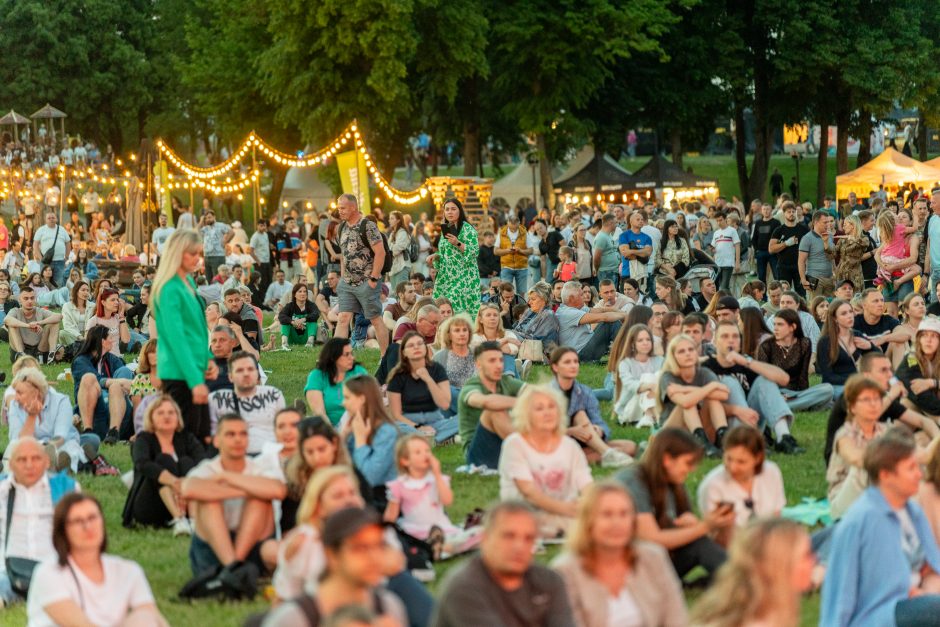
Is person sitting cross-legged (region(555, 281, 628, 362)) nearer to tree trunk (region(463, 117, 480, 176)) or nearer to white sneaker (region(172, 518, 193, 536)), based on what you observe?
white sneaker (region(172, 518, 193, 536))

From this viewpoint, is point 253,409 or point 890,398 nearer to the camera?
point 890,398

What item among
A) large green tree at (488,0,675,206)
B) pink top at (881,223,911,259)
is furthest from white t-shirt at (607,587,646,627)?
large green tree at (488,0,675,206)

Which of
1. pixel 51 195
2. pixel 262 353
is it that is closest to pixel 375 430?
pixel 262 353

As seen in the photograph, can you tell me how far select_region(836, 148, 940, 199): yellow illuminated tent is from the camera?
143ft

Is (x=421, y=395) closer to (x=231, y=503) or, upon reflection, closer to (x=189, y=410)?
(x=189, y=410)

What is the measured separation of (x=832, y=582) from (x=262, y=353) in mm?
14008

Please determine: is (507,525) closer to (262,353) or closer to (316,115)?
(262,353)

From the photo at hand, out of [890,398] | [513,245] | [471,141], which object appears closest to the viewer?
[890,398]

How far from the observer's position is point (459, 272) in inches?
703

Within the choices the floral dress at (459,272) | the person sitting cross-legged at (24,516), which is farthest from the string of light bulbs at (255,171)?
the person sitting cross-legged at (24,516)

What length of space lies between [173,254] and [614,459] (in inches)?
144

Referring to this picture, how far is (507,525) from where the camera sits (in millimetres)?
5766

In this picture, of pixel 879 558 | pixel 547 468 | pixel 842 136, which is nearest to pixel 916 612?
pixel 879 558

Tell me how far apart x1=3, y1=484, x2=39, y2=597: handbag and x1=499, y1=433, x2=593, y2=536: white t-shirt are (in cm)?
262
